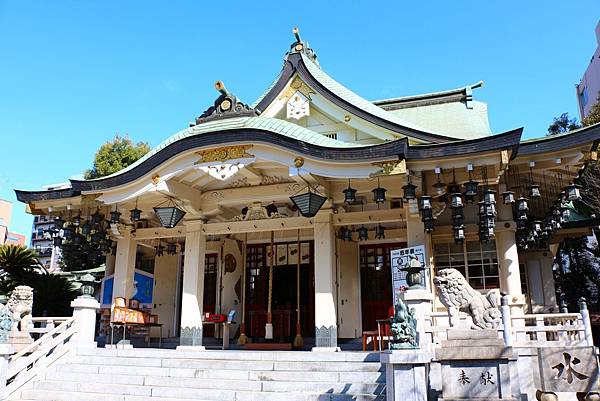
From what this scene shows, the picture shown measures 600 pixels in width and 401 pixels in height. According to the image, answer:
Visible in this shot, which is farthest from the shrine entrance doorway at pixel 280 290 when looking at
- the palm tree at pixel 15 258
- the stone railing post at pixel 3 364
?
the palm tree at pixel 15 258

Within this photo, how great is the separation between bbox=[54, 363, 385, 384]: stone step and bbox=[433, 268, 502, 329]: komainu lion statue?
1.61 meters

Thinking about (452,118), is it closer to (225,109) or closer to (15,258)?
(225,109)

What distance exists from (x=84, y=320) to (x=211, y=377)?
145 inches

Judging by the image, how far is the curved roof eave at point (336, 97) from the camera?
469 inches

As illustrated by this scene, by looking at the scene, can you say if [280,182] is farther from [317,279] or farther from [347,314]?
[347,314]

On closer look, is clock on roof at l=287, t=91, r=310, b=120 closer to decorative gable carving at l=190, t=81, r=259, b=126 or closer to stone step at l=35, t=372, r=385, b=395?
decorative gable carving at l=190, t=81, r=259, b=126

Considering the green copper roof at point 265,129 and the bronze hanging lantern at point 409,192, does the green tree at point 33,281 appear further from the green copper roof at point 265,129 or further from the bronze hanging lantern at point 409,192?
the bronze hanging lantern at point 409,192

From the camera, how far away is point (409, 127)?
12.0m

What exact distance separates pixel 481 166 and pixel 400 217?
2.29 m

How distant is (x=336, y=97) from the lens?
12.7 metres

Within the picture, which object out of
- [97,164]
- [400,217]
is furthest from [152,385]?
[97,164]

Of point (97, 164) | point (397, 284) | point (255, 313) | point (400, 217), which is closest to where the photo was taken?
point (397, 284)

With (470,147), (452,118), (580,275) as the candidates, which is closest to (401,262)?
(470,147)

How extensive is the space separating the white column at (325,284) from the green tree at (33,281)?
9.16m
